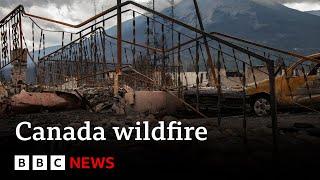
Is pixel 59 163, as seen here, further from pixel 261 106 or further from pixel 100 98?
pixel 261 106

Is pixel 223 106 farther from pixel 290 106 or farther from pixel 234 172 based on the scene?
pixel 234 172

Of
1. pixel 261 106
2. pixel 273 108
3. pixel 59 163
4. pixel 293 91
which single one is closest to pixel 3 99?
pixel 59 163

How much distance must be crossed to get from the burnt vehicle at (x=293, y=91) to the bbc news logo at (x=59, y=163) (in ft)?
26.0

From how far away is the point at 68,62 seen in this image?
12.9 m

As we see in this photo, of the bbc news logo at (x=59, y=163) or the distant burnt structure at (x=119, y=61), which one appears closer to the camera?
the bbc news logo at (x=59, y=163)

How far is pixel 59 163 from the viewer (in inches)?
174

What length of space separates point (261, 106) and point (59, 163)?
8678 mm

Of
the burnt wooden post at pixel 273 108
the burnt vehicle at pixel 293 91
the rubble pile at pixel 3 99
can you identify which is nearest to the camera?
the burnt wooden post at pixel 273 108

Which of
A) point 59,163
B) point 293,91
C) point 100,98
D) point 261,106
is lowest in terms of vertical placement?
point 59,163

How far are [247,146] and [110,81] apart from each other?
5.78m

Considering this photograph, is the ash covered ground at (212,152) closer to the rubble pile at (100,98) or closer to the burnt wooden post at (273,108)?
the burnt wooden post at (273,108)

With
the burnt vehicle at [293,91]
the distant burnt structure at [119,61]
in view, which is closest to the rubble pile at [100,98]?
the distant burnt structure at [119,61]

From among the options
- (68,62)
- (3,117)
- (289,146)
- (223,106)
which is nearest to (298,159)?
(289,146)

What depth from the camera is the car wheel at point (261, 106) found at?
11872mm
